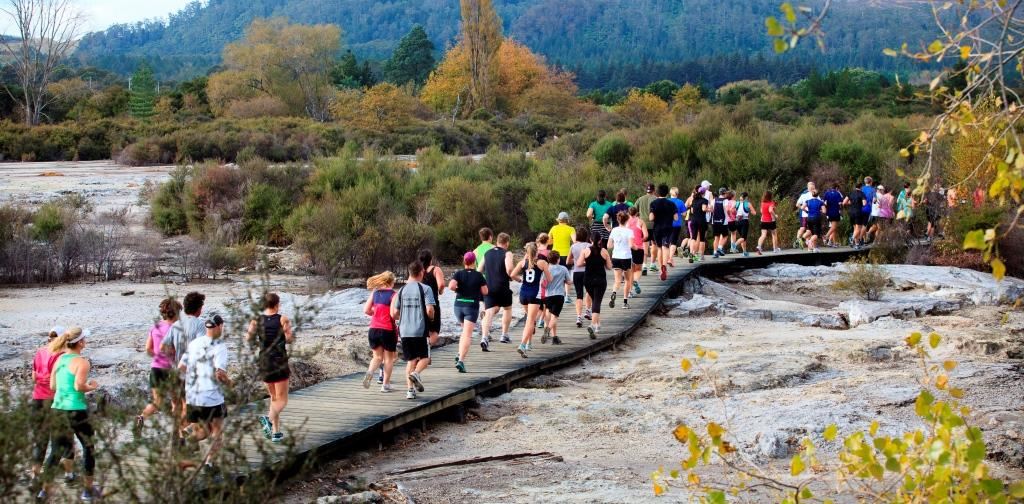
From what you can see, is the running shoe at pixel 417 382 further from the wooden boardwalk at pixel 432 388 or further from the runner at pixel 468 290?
the runner at pixel 468 290

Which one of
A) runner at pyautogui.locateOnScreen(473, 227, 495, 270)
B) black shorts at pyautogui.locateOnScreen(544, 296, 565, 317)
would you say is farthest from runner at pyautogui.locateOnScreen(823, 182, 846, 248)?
runner at pyautogui.locateOnScreen(473, 227, 495, 270)

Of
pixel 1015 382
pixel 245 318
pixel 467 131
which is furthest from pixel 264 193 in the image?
pixel 467 131

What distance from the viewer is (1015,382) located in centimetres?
1275

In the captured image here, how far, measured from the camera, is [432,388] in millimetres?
12445

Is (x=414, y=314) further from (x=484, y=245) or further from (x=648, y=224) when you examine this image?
(x=648, y=224)

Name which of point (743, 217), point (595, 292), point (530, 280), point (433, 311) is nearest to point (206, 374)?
point (433, 311)

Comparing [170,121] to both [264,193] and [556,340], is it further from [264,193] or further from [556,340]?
[556,340]

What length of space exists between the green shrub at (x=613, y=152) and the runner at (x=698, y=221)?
11309 mm

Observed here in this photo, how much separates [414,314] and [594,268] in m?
4.66

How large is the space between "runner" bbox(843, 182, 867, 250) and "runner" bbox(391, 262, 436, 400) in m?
15.5

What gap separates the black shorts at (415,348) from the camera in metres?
11.2

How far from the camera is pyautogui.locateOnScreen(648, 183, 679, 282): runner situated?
59.9 feet

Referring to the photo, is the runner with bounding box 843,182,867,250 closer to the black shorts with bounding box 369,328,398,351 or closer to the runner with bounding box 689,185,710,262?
the runner with bounding box 689,185,710,262

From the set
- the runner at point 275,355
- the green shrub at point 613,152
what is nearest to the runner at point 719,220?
the green shrub at point 613,152
